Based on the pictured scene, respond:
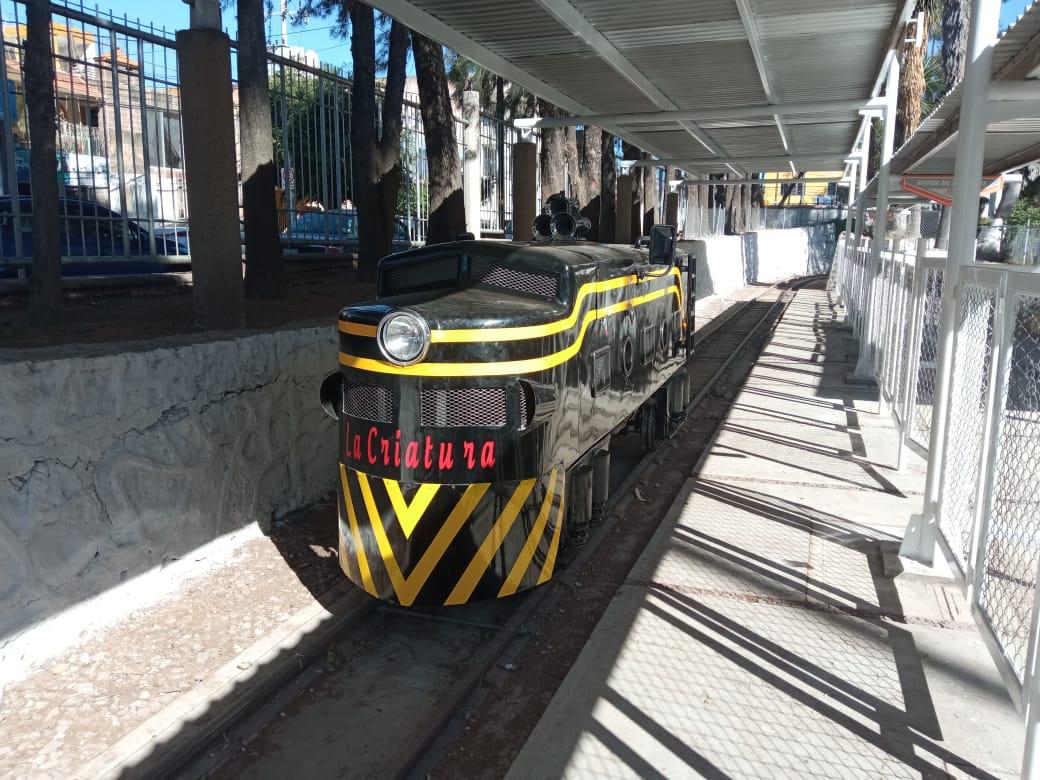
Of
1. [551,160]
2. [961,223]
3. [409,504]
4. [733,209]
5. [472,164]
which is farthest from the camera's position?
[733,209]

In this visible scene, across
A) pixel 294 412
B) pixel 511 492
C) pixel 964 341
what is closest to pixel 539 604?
pixel 511 492

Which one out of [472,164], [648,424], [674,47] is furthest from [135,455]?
[472,164]

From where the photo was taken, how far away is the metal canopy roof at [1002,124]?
5.33 metres

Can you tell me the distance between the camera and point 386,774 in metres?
3.72

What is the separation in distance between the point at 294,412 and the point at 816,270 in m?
53.3

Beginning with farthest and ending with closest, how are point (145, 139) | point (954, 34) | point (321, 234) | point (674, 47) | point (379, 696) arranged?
point (954, 34) → point (321, 234) → point (674, 47) → point (145, 139) → point (379, 696)

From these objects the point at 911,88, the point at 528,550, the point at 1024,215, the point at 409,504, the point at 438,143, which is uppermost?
the point at 911,88

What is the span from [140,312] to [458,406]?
5.15 m

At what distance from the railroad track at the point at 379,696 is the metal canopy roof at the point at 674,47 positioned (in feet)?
18.5

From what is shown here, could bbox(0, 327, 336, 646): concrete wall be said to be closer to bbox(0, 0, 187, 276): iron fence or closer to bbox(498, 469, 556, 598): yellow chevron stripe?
bbox(498, 469, 556, 598): yellow chevron stripe

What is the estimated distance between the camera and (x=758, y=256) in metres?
41.1

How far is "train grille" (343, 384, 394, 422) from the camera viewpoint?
15.7 ft

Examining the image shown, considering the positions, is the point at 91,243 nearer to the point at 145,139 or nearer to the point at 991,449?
the point at 145,139

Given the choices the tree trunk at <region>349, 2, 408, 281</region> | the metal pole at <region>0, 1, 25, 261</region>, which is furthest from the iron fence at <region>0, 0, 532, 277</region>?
the tree trunk at <region>349, 2, 408, 281</region>
